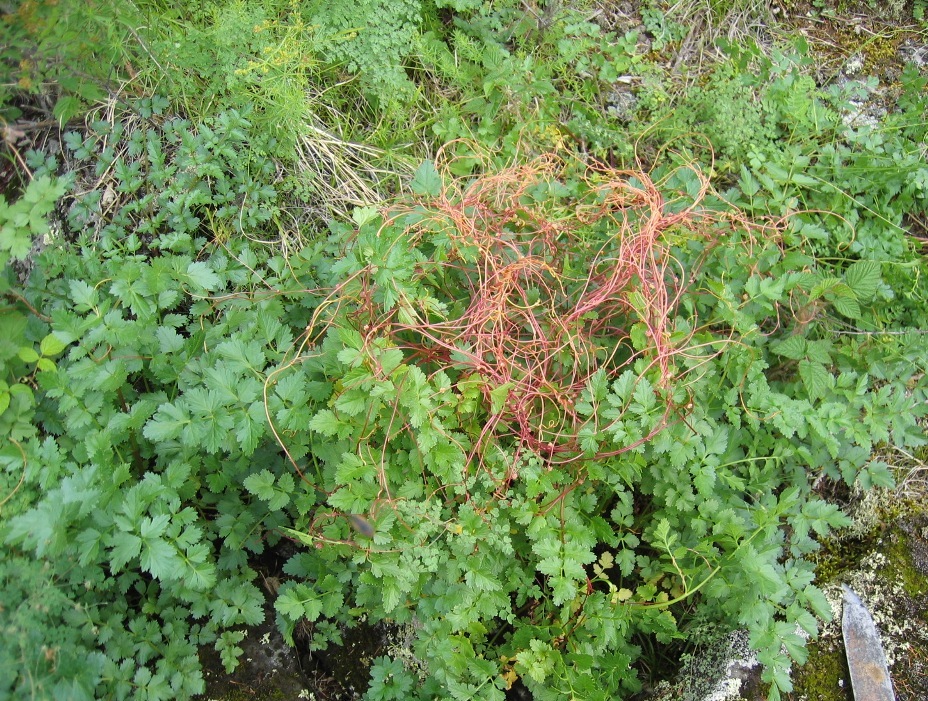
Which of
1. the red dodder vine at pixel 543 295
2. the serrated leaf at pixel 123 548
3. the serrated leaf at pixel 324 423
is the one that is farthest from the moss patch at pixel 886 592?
the serrated leaf at pixel 123 548

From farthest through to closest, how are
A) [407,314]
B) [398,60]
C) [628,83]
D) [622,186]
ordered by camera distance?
[628,83] < [398,60] < [622,186] < [407,314]

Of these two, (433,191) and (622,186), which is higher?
(433,191)

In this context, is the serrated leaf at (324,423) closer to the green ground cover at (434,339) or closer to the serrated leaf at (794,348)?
the green ground cover at (434,339)

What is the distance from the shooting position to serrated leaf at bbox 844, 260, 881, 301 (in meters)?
2.90

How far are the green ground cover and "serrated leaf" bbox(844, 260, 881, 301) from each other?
18 millimetres

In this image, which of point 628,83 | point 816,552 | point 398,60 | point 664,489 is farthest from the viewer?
point 628,83

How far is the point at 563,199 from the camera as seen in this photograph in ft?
10.9

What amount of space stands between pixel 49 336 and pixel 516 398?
1627 millimetres

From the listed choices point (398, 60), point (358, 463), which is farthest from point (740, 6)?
point (358, 463)

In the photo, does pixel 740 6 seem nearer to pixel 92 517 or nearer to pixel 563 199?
pixel 563 199

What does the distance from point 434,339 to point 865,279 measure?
1.91 meters

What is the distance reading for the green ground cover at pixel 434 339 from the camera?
2246 millimetres

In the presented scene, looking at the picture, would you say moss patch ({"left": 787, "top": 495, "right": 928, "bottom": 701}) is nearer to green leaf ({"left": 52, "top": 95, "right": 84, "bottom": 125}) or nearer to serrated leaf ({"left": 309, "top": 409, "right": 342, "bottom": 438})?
serrated leaf ({"left": 309, "top": 409, "right": 342, "bottom": 438})

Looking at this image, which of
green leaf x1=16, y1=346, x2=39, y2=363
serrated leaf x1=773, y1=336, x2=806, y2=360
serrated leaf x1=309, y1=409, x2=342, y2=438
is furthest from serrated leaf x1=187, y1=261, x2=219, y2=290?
serrated leaf x1=773, y1=336, x2=806, y2=360
